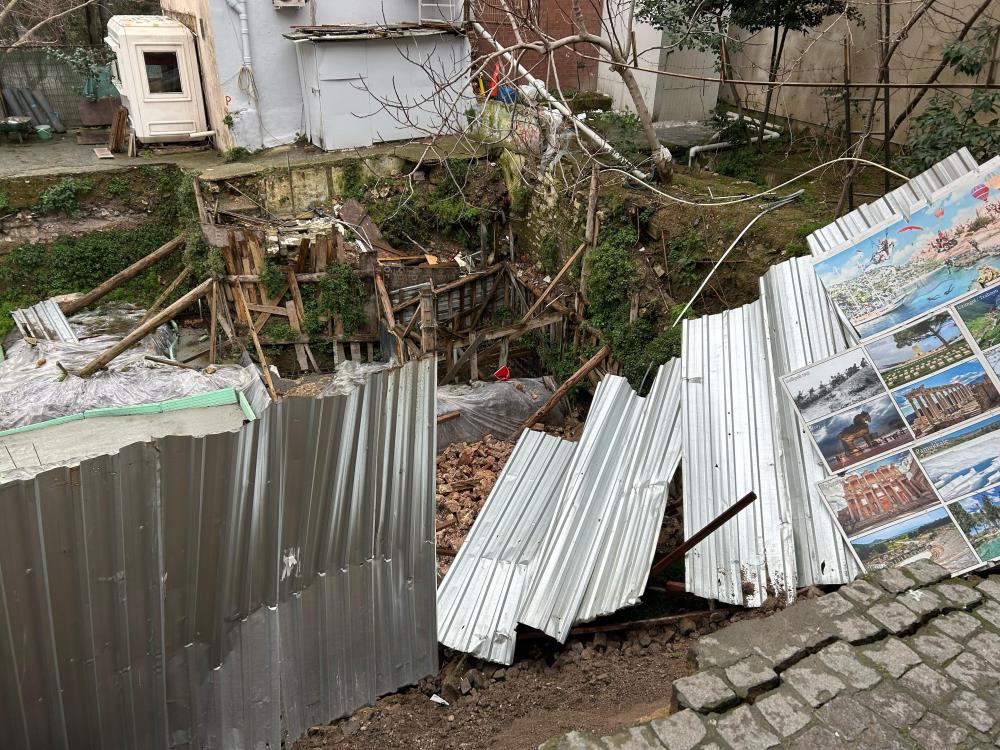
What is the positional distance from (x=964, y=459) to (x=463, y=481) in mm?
5260

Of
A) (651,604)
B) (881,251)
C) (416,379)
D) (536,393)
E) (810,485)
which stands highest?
(881,251)

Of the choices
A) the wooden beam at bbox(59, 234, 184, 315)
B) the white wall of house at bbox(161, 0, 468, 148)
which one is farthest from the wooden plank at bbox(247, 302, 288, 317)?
the white wall of house at bbox(161, 0, 468, 148)

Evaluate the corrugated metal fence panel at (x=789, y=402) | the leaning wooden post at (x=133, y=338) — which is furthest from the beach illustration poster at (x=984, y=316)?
the leaning wooden post at (x=133, y=338)

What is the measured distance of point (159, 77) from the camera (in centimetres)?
1521

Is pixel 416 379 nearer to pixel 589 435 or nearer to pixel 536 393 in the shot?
pixel 589 435

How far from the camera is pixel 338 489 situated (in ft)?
11.5

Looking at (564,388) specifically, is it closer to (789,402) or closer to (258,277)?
(789,402)

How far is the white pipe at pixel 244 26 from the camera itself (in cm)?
1395

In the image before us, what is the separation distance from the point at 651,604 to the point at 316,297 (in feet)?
24.7

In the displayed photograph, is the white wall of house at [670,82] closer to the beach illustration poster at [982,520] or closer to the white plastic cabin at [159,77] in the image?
the white plastic cabin at [159,77]

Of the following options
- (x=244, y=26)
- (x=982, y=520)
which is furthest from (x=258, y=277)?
(x=982, y=520)

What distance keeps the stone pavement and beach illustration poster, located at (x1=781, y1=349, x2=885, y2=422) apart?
5.09ft

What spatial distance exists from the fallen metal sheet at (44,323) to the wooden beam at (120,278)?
415mm

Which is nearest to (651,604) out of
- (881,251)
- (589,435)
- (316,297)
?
(589,435)
